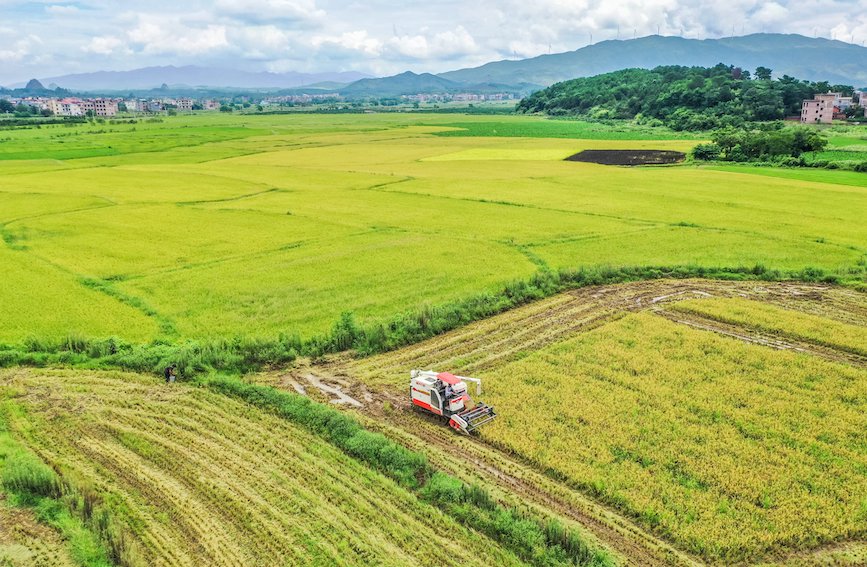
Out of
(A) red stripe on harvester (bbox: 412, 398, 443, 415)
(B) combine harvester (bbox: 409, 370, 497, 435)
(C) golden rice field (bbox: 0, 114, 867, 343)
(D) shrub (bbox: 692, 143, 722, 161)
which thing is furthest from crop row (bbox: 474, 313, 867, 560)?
(D) shrub (bbox: 692, 143, 722, 161)

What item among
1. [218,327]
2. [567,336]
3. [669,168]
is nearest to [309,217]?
[218,327]

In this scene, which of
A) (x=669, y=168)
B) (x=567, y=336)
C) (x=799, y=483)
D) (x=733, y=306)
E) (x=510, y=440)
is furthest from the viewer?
(x=669, y=168)

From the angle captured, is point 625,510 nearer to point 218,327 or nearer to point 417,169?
point 218,327

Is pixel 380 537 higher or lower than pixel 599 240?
lower

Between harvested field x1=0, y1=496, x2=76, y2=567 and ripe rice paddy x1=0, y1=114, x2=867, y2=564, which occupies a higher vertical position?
ripe rice paddy x1=0, y1=114, x2=867, y2=564

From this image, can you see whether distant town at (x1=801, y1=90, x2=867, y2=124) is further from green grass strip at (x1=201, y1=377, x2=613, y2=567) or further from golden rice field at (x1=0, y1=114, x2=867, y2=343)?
green grass strip at (x1=201, y1=377, x2=613, y2=567)

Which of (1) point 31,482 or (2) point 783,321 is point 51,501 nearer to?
(1) point 31,482

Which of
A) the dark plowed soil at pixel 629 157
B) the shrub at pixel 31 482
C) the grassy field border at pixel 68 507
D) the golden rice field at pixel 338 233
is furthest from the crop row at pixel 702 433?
the dark plowed soil at pixel 629 157
